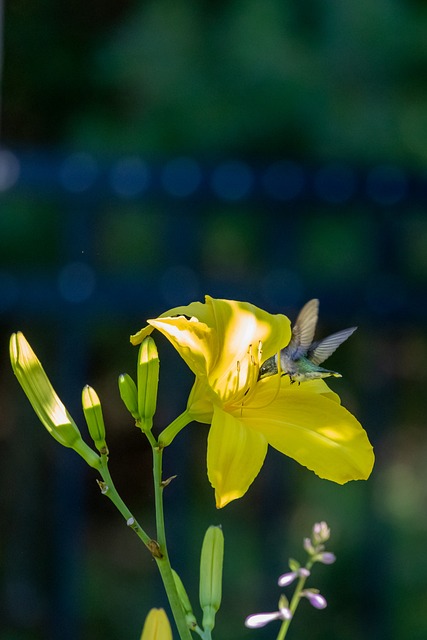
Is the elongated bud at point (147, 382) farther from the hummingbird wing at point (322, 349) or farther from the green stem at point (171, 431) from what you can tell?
the hummingbird wing at point (322, 349)

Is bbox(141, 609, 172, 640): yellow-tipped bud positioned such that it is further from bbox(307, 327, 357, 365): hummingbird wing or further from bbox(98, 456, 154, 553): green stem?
bbox(307, 327, 357, 365): hummingbird wing

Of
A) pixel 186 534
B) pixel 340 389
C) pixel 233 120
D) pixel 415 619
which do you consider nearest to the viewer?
pixel 186 534

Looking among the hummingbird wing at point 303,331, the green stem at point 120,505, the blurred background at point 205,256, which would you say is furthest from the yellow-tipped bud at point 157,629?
the blurred background at point 205,256

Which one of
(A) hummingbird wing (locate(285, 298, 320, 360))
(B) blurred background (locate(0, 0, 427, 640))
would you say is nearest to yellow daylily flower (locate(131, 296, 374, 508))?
(A) hummingbird wing (locate(285, 298, 320, 360))

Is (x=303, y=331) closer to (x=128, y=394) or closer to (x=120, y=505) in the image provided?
(x=128, y=394)

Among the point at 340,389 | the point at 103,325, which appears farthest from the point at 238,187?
the point at 340,389

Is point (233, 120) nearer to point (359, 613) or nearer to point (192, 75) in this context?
point (192, 75)
